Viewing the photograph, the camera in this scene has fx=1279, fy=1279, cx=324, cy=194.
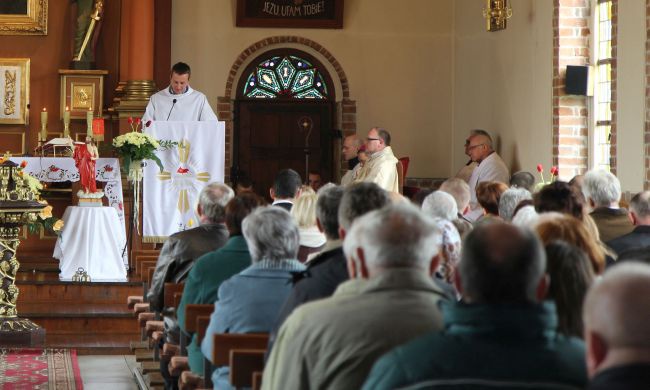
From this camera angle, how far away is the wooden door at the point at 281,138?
16359mm

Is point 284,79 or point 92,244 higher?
point 284,79

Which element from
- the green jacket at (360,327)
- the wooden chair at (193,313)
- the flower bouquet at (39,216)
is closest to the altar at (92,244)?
the flower bouquet at (39,216)

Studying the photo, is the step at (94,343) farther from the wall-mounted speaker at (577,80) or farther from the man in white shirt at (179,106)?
the wall-mounted speaker at (577,80)

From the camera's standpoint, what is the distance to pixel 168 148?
40.2 ft

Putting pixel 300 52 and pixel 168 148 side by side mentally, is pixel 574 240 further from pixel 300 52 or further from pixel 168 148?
pixel 300 52

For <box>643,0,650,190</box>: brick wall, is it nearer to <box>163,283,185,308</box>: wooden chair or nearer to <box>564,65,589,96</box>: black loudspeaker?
<box>564,65,589,96</box>: black loudspeaker

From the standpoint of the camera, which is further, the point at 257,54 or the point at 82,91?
the point at 257,54

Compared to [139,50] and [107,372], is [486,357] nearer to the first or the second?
[107,372]

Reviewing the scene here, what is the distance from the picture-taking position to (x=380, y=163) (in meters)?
12.3

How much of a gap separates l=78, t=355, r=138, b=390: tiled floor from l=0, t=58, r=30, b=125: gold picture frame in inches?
216

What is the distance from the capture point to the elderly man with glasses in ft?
40.0

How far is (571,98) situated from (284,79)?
4710mm

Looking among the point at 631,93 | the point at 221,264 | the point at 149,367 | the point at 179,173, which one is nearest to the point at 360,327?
the point at 221,264

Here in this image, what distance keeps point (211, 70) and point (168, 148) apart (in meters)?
3.97
